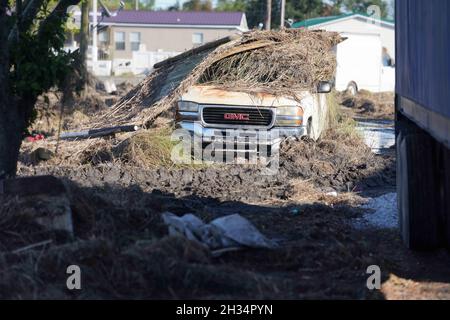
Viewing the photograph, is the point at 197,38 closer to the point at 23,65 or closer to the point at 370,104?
the point at 370,104

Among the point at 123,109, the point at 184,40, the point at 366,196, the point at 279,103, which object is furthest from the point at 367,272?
the point at 184,40

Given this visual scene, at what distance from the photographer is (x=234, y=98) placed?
1526 cm

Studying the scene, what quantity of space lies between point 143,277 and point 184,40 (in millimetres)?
57214

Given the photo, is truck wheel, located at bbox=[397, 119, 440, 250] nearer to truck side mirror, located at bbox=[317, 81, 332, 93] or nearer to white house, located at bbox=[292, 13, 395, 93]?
truck side mirror, located at bbox=[317, 81, 332, 93]

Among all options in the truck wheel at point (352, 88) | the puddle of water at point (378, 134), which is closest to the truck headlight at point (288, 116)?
the puddle of water at point (378, 134)

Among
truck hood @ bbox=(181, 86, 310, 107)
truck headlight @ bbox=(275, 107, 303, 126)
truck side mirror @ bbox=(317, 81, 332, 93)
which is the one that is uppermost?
truck side mirror @ bbox=(317, 81, 332, 93)

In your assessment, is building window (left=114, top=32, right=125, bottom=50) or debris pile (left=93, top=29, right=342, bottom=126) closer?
debris pile (left=93, top=29, right=342, bottom=126)

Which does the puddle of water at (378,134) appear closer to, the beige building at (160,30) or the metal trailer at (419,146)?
the metal trailer at (419,146)

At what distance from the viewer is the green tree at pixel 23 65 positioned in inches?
363

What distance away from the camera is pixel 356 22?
4712cm

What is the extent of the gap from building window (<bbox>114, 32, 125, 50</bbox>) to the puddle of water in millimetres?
37607

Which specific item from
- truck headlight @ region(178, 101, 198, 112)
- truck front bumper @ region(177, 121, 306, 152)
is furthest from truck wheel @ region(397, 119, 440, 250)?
truck headlight @ region(178, 101, 198, 112)

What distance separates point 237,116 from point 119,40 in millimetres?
51680

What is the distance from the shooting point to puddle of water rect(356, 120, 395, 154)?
2075 centimetres
